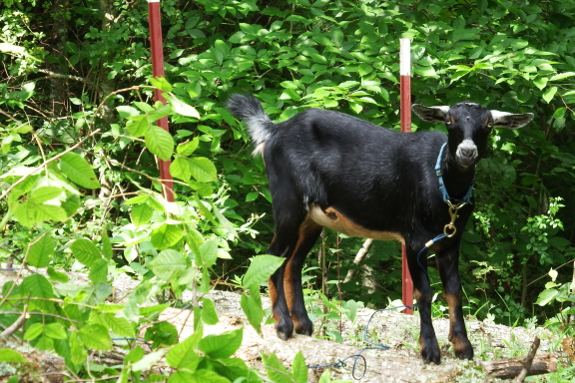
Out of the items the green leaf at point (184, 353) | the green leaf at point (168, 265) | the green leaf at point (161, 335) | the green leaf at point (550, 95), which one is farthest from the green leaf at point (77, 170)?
the green leaf at point (550, 95)

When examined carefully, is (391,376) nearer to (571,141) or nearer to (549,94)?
(549,94)

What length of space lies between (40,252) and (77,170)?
0.33 metres

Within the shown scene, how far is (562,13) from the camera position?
673cm

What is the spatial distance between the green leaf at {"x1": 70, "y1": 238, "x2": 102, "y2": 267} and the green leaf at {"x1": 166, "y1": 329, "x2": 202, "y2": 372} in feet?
1.94

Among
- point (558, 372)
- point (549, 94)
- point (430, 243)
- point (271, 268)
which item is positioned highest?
point (271, 268)

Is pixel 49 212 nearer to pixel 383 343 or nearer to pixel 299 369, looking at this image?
pixel 299 369

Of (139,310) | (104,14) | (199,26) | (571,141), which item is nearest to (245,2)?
(199,26)

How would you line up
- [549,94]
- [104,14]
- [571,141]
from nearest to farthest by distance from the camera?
1. [549,94]
2. [104,14]
3. [571,141]

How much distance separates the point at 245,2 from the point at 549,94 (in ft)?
8.09

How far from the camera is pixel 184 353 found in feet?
7.48

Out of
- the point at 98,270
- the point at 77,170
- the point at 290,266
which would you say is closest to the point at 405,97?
the point at 290,266

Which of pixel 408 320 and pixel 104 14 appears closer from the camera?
pixel 408 320

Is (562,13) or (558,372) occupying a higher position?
(562,13)

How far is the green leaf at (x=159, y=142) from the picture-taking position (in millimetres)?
2559
